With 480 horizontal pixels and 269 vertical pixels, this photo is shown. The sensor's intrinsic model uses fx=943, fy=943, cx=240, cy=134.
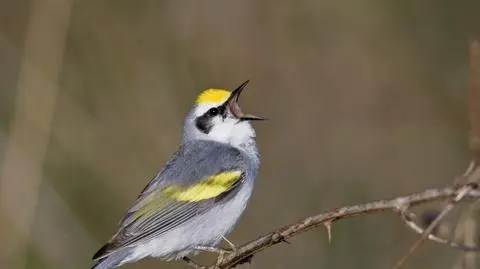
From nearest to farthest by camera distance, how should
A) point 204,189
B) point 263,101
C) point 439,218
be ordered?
point 439,218
point 204,189
point 263,101

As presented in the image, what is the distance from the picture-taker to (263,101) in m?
8.97

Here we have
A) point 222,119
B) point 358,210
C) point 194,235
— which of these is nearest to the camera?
point 358,210

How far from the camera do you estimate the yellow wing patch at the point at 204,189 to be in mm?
5137

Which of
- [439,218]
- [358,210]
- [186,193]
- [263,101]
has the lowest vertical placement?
[439,218]

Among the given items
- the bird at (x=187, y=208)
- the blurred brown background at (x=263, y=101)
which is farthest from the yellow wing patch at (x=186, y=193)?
the blurred brown background at (x=263, y=101)

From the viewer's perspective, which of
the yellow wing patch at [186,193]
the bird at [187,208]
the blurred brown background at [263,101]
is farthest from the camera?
the blurred brown background at [263,101]

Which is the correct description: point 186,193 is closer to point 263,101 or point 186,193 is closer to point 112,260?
point 112,260

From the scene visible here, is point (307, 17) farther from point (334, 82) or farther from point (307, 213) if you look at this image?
point (307, 213)

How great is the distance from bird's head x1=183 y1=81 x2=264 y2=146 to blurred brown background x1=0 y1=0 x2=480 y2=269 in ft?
7.01

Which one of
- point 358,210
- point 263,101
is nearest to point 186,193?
point 358,210

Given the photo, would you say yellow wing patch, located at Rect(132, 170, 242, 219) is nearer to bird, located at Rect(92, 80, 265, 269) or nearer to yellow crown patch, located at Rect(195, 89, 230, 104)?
bird, located at Rect(92, 80, 265, 269)

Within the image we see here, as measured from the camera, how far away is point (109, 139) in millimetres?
8531

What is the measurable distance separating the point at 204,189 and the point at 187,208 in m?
0.17

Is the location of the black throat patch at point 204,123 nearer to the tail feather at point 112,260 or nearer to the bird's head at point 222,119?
the bird's head at point 222,119
